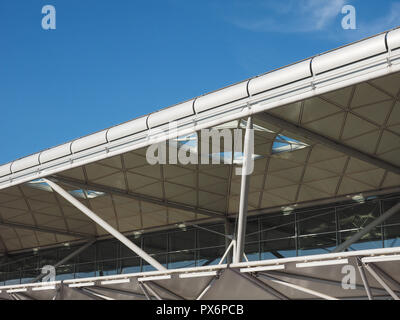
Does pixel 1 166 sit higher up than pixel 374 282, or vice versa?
pixel 1 166

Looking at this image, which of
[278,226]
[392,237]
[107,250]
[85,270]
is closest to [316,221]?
[278,226]

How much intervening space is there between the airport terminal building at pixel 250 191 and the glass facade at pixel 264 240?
0.07 m

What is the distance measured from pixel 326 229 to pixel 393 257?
12.6 m

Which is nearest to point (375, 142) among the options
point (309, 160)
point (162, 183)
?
point (309, 160)

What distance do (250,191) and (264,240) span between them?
3481mm

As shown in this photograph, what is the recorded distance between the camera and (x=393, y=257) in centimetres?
1817

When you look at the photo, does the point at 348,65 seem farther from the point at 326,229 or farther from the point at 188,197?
the point at 188,197

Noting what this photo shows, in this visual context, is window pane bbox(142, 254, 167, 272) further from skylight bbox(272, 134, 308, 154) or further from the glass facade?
skylight bbox(272, 134, 308, 154)

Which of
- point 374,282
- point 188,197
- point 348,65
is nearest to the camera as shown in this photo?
point 348,65

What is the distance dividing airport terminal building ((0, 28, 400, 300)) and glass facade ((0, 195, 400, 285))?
0.24 ft

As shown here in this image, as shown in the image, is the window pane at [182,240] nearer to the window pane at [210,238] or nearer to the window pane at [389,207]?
the window pane at [210,238]

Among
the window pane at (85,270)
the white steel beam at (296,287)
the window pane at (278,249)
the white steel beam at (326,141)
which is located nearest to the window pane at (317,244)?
the window pane at (278,249)

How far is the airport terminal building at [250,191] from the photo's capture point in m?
20.7

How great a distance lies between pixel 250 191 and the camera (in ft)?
104
